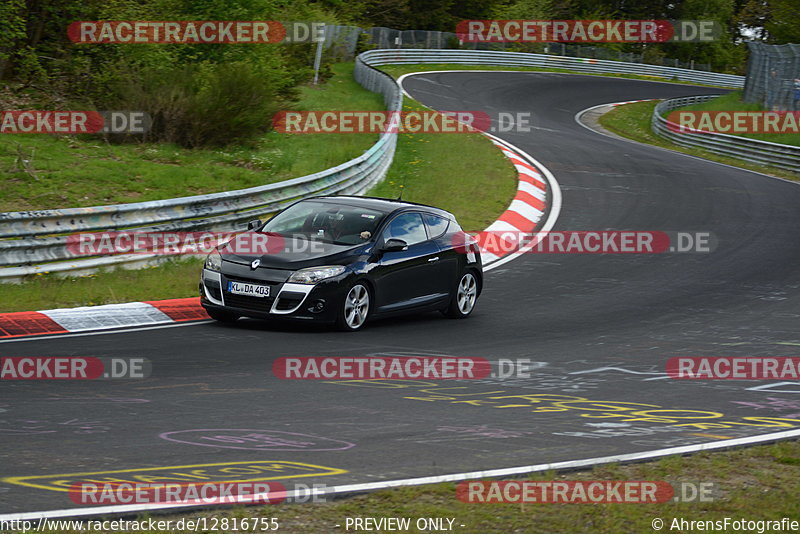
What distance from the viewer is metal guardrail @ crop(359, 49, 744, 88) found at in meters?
53.0

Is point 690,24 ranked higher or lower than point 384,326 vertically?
higher

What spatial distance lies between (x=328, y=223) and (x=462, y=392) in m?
4.01

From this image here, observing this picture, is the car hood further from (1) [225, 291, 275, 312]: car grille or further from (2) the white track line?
(2) the white track line

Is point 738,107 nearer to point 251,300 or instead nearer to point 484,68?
point 484,68

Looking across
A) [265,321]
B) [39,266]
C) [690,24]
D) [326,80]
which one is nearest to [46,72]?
[39,266]

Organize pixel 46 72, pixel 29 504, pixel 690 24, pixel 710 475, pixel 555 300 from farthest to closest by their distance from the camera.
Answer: pixel 690 24, pixel 46 72, pixel 555 300, pixel 710 475, pixel 29 504

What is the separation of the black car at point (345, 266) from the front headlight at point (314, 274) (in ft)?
0.04

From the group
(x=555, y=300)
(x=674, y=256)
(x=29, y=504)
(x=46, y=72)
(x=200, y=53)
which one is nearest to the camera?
(x=29, y=504)

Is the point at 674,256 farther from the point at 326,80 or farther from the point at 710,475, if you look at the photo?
the point at 326,80

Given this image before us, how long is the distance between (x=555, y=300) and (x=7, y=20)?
14.5m

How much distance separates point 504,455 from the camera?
21.3ft
